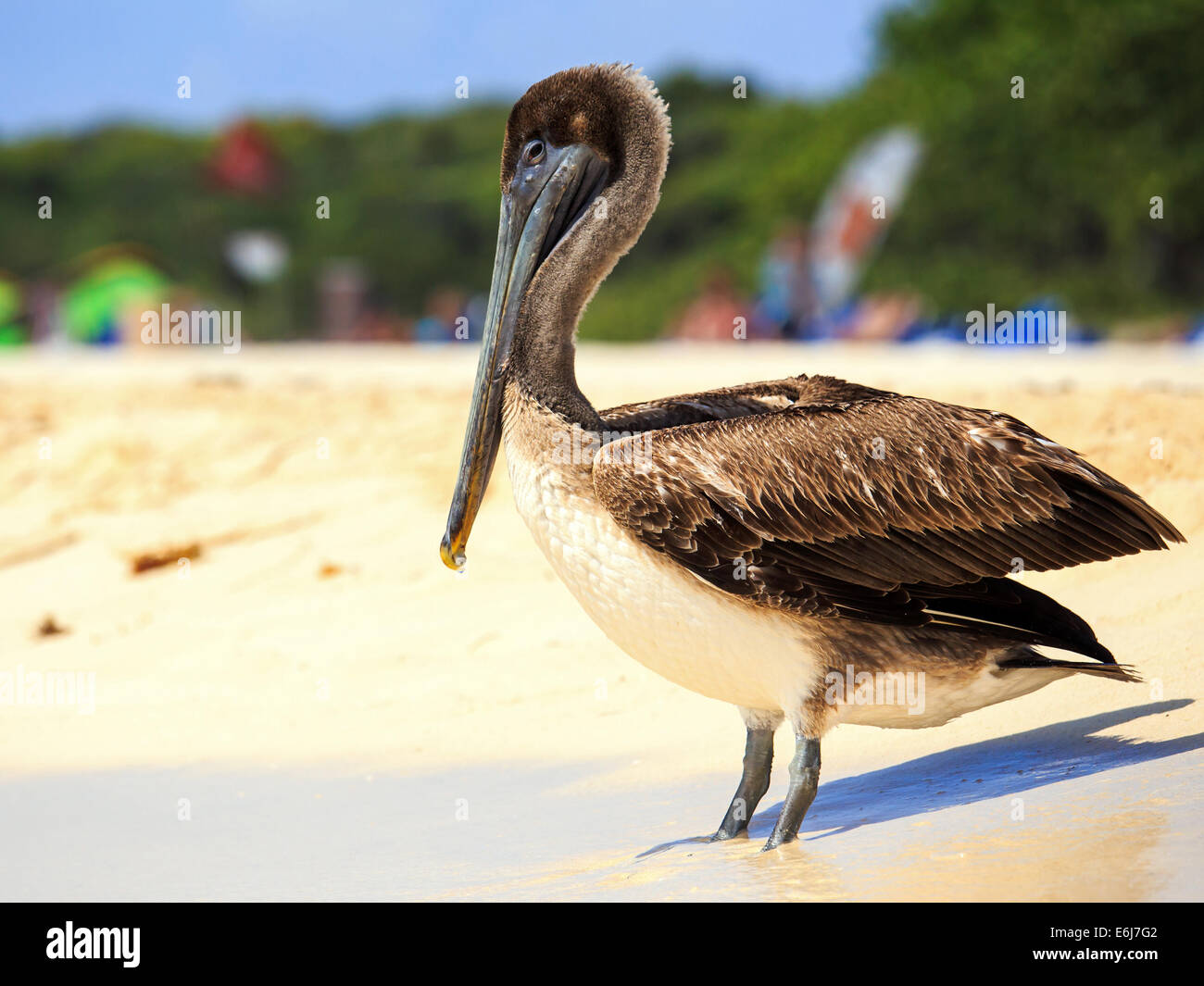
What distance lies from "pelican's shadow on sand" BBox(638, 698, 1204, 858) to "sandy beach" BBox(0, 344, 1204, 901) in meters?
0.02

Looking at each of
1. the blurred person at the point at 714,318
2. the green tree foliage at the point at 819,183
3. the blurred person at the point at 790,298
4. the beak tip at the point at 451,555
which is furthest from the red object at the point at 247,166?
the beak tip at the point at 451,555

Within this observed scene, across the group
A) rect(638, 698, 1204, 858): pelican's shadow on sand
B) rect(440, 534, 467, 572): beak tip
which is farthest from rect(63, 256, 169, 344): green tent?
rect(638, 698, 1204, 858): pelican's shadow on sand

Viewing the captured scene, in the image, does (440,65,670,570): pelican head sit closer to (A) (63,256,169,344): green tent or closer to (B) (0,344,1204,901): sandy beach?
(B) (0,344,1204,901): sandy beach

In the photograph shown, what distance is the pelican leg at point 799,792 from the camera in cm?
420

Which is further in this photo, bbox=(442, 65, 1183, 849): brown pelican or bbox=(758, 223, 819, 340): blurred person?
bbox=(758, 223, 819, 340): blurred person

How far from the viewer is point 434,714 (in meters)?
6.58

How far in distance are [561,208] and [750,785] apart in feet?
5.68

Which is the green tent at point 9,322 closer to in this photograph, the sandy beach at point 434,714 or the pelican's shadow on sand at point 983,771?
the sandy beach at point 434,714

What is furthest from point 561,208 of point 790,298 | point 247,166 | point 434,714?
point 247,166

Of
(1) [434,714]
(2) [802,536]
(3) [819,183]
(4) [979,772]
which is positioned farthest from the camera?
(3) [819,183]

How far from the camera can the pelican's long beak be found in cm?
462

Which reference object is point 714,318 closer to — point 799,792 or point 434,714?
point 434,714

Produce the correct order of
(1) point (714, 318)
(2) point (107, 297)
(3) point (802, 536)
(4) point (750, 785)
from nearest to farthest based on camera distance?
(3) point (802, 536) → (4) point (750, 785) → (1) point (714, 318) → (2) point (107, 297)

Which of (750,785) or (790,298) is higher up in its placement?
(750,785)
